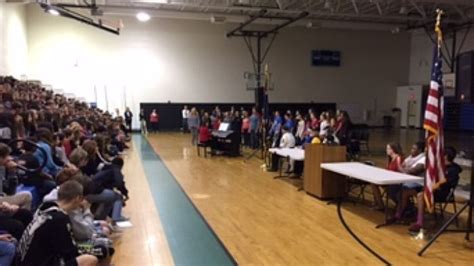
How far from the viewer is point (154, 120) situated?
21.9 metres

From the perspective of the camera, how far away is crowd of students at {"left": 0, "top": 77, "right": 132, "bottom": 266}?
256 centimetres

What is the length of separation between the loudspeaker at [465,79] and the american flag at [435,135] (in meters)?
1.38

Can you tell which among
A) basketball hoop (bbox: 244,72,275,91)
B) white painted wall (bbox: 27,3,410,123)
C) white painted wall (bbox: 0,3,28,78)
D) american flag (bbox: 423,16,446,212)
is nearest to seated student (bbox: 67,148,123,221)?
american flag (bbox: 423,16,446,212)

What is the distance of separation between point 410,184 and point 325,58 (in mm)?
20258

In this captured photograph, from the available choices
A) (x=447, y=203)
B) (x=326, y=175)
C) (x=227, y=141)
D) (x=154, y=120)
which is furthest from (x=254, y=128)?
(x=447, y=203)

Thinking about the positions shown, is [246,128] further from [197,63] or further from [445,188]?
[445,188]

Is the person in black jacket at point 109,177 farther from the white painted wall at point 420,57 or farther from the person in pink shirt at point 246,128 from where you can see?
the white painted wall at point 420,57

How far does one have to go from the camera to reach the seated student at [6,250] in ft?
9.30

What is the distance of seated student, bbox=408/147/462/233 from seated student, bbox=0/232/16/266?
432 centimetres

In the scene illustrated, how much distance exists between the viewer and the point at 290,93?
24688 millimetres

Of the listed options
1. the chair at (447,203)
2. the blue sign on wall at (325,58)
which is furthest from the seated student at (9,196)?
the blue sign on wall at (325,58)

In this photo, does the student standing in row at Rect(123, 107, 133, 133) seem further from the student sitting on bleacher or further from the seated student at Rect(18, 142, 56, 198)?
the student sitting on bleacher

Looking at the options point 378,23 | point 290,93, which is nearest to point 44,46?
point 290,93

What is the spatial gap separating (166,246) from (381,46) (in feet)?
79.5
